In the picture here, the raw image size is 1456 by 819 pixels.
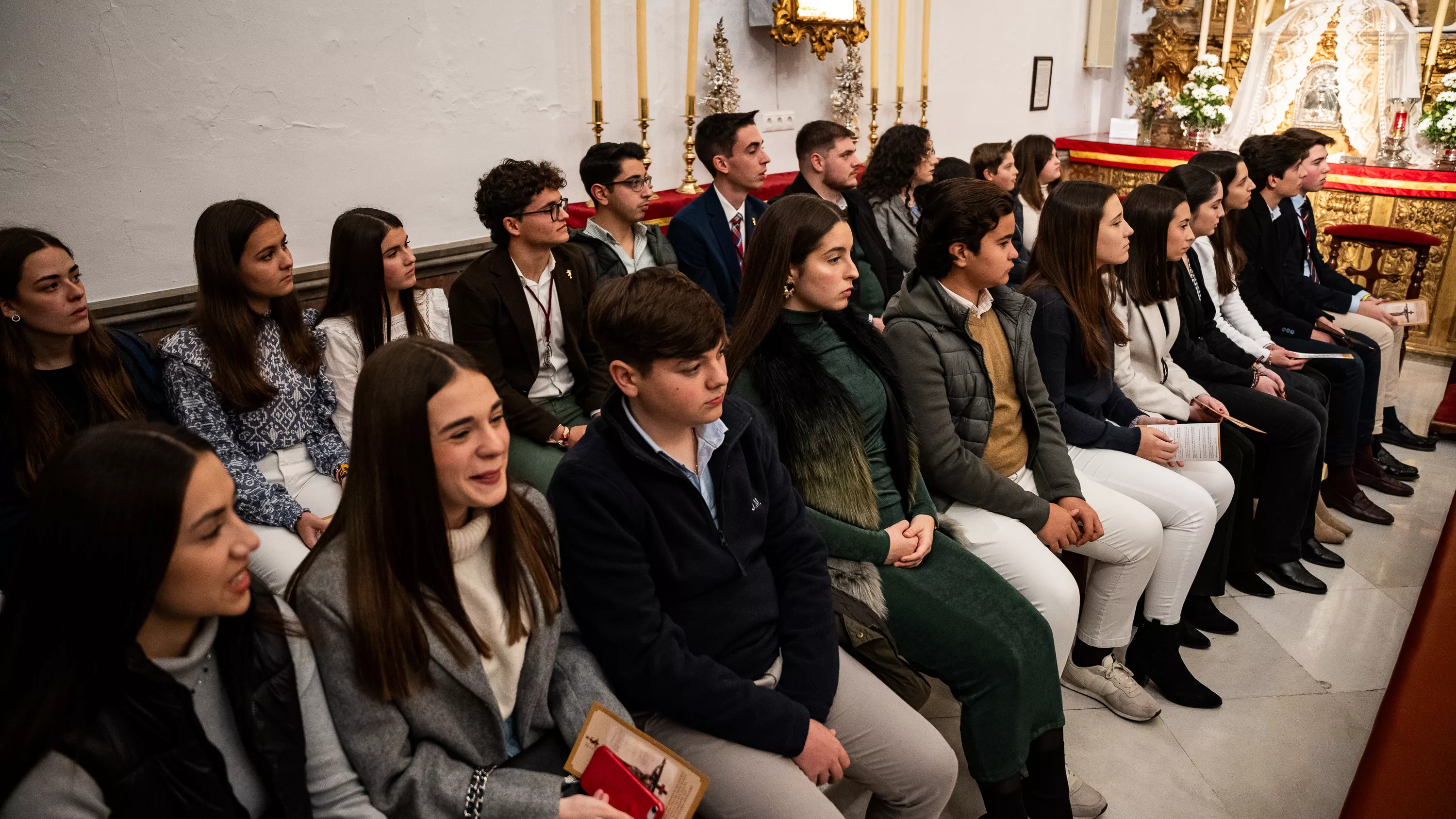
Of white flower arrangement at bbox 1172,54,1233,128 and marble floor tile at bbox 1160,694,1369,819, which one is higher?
white flower arrangement at bbox 1172,54,1233,128

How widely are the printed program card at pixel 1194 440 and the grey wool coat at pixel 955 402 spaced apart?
47 centimetres

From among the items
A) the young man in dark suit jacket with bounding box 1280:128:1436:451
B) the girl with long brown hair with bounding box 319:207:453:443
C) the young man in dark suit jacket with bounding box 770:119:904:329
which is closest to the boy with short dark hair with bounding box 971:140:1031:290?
the young man in dark suit jacket with bounding box 770:119:904:329

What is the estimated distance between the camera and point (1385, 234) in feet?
18.3

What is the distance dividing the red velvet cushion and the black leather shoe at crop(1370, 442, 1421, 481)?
5.97 ft

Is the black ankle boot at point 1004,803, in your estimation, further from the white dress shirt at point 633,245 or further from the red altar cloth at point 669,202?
Result: the red altar cloth at point 669,202

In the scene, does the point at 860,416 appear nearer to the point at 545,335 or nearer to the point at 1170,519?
the point at 1170,519

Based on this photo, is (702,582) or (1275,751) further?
(1275,751)

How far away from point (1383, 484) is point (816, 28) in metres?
3.64

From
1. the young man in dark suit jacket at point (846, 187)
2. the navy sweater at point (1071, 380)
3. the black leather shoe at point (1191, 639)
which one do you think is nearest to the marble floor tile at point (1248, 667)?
the black leather shoe at point (1191, 639)

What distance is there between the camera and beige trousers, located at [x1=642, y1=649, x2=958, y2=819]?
5.31 ft

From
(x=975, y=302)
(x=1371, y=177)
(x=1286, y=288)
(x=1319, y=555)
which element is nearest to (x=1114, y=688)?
(x=975, y=302)

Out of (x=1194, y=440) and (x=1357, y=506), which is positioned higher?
(x=1194, y=440)

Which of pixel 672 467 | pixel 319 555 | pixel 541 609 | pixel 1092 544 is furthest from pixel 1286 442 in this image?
pixel 319 555

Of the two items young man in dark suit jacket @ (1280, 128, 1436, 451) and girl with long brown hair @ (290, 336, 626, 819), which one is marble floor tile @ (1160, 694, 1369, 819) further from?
young man in dark suit jacket @ (1280, 128, 1436, 451)
